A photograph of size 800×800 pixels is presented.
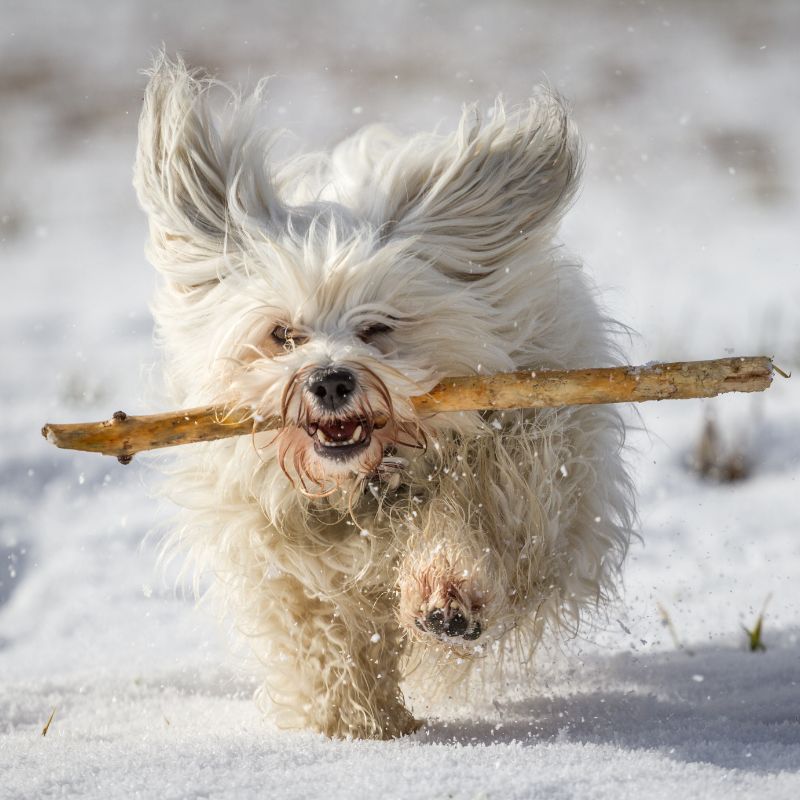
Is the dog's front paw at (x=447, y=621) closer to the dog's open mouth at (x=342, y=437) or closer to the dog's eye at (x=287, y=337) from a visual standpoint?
the dog's open mouth at (x=342, y=437)

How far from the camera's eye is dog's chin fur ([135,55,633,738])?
2508 millimetres

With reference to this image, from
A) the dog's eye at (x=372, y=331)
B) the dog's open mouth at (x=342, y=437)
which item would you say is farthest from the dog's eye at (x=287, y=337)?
the dog's open mouth at (x=342, y=437)

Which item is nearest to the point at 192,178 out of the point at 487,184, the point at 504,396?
the point at 487,184

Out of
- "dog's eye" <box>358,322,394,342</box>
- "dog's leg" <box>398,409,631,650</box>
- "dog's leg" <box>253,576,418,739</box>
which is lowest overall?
"dog's leg" <box>253,576,418,739</box>

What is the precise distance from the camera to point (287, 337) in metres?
2.58

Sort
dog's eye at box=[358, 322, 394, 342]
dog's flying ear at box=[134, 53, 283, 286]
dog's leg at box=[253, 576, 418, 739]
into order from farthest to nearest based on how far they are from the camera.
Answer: dog's flying ear at box=[134, 53, 283, 286]
dog's leg at box=[253, 576, 418, 739]
dog's eye at box=[358, 322, 394, 342]

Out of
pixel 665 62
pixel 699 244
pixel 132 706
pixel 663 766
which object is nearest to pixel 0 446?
pixel 132 706

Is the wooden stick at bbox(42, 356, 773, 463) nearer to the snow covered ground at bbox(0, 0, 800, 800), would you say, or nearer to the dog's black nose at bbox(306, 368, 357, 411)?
the dog's black nose at bbox(306, 368, 357, 411)

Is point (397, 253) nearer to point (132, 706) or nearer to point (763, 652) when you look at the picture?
point (132, 706)

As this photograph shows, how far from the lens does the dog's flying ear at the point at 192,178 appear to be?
9.29 ft

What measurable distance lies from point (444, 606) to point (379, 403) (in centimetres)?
46

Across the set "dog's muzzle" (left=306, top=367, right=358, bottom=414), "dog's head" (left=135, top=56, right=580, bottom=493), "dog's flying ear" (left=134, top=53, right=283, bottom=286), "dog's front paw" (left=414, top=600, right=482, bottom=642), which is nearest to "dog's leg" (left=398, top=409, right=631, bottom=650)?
"dog's front paw" (left=414, top=600, right=482, bottom=642)

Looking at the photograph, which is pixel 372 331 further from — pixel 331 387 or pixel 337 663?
pixel 337 663

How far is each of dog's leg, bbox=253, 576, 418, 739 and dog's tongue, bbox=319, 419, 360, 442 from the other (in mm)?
470
